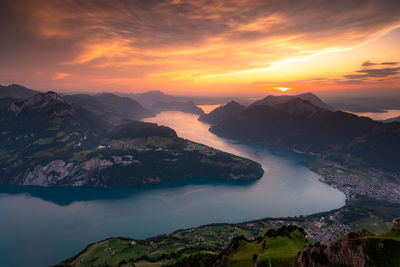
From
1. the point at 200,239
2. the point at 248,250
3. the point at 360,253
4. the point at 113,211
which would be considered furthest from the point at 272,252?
the point at 113,211

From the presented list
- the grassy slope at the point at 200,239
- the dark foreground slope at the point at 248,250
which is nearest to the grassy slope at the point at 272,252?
the dark foreground slope at the point at 248,250

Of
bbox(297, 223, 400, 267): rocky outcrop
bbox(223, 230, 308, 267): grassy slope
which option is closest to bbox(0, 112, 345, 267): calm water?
bbox(223, 230, 308, 267): grassy slope

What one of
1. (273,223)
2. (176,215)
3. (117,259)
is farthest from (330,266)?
(176,215)

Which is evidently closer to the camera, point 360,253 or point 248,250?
point 360,253

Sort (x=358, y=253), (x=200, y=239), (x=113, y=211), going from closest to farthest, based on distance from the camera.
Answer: (x=358, y=253)
(x=200, y=239)
(x=113, y=211)

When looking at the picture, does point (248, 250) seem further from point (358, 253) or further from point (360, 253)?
point (360, 253)

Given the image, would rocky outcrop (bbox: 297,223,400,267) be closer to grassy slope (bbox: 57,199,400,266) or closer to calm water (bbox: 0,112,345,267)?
grassy slope (bbox: 57,199,400,266)

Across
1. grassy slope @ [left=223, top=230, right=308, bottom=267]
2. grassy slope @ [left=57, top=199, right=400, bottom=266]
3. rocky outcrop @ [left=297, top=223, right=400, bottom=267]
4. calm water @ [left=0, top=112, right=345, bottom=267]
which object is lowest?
calm water @ [left=0, top=112, right=345, bottom=267]

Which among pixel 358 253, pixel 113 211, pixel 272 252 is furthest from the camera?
pixel 113 211
